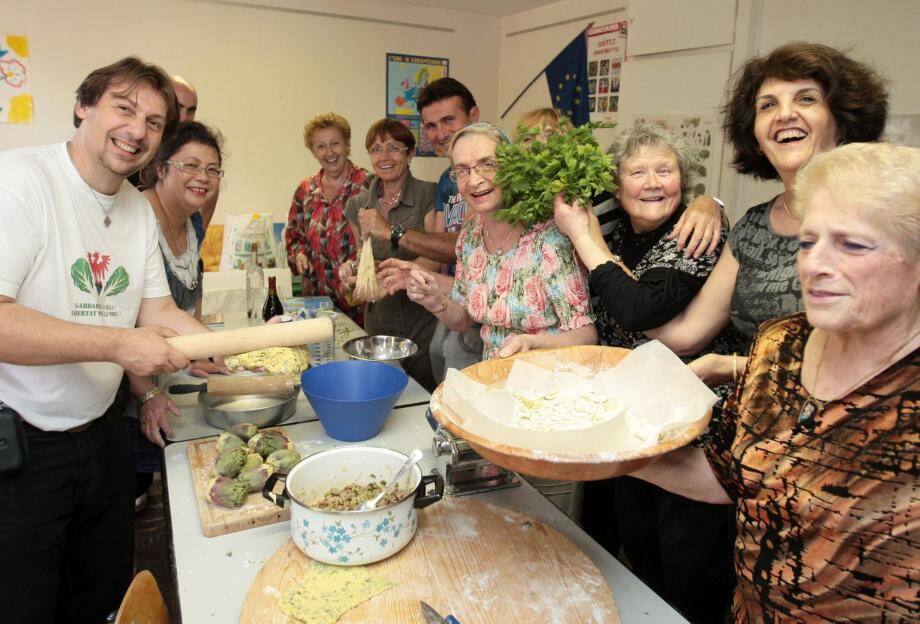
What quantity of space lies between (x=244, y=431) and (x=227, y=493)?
35 cm

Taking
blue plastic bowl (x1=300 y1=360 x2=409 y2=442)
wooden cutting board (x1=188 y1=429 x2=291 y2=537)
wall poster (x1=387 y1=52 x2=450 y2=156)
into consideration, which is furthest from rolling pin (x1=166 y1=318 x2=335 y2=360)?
wall poster (x1=387 y1=52 x2=450 y2=156)

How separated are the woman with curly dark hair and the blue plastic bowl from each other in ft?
3.07

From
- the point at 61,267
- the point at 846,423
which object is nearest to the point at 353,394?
the point at 61,267

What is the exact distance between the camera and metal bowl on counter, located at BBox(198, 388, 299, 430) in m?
1.95

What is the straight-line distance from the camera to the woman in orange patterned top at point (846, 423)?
0.96m

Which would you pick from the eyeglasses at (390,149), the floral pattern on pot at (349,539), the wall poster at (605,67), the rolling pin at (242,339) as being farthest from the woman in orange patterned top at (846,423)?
the wall poster at (605,67)

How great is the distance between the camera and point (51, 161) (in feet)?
5.68

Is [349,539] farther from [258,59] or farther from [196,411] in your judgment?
[258,59]

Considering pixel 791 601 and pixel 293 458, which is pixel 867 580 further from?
pixel 293 458

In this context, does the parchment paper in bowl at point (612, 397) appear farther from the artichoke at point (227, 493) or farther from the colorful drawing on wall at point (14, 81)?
the colorful drawing on wall at point (14, 81)

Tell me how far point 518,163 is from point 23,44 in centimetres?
455

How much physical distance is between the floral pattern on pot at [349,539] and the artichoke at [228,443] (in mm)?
500

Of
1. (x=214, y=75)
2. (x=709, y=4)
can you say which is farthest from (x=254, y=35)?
(x=709, y=4)

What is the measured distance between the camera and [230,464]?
5.24 feet
